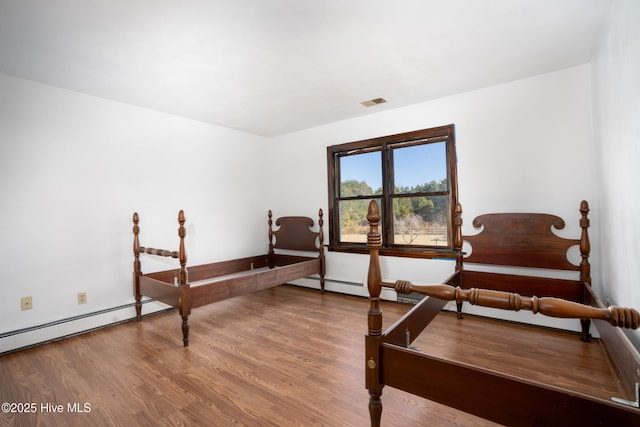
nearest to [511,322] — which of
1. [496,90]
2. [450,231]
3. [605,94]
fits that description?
[450,231]

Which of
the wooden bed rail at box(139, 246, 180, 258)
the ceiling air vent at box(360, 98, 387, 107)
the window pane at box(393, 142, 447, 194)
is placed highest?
the ceiling air vent at box(360, 98, 387, 107)

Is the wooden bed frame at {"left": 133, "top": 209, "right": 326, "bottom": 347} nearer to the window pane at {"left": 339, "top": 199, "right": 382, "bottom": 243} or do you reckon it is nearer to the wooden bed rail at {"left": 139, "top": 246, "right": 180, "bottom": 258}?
the wooden bed rail at {"left": 139, "top": 246, "right": 180, "bottom": 258}

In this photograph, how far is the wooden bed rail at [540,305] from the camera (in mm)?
987

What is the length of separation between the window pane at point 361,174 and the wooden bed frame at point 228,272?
22.8 inches

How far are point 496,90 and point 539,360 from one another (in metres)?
2.51

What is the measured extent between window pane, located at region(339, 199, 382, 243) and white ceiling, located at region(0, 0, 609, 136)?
1.50 metres

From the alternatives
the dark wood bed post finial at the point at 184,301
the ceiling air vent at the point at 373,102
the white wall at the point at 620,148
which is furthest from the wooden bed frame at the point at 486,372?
the ceiling air vent at the point at 373,102

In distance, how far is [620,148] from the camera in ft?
5.97

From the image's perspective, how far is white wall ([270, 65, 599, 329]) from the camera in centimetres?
270

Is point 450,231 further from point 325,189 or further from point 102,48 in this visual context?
point 102,48

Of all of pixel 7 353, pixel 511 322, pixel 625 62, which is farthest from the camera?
pixel 511 322

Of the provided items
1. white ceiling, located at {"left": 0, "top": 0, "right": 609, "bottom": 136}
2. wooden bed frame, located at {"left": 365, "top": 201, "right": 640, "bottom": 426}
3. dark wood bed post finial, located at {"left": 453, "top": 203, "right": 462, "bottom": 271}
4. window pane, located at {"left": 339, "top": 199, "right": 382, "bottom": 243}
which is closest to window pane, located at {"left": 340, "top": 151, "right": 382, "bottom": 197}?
window pane, located at {"left": 339, "top": 199, "right": 382, "bottom": 243}

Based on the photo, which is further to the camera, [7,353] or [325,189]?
[325,189]

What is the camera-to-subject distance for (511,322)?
118 inches
